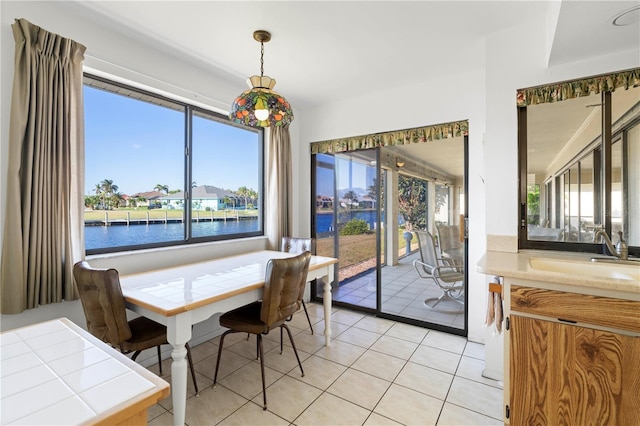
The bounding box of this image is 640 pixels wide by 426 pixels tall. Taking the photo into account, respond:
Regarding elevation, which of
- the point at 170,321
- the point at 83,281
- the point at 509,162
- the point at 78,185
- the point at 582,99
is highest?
the point at 582,99

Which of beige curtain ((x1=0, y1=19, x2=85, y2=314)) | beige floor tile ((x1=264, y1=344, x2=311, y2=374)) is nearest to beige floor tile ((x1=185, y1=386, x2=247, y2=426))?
beige floor tile ((x1=264, y1=344, x2=311, y2=374))

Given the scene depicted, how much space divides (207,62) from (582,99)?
297cm

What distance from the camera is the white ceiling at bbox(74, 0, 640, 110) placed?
1766mm

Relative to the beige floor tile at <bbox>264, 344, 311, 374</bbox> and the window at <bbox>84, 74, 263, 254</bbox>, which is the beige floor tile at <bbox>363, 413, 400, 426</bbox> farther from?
the window at <bbox>84, 74, 263, 254</bbox>

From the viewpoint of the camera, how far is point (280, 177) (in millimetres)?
3549

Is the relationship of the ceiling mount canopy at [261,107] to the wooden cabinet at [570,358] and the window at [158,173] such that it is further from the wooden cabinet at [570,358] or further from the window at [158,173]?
the wooden cabinet at [570,358]

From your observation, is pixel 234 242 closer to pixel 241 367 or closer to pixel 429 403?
pixel 241 367

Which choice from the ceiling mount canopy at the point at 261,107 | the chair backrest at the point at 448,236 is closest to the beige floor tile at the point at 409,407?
the chair backrest at the point at 448,236

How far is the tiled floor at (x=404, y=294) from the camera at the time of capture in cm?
327

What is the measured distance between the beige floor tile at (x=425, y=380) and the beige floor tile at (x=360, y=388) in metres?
0.16

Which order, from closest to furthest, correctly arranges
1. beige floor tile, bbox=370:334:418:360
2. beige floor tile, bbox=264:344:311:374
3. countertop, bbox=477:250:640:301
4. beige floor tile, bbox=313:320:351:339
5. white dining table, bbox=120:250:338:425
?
countertop, bbox=477:250:640:301 → white dining table, bbox=120:250:338:425 → beige floor tile, bbox=264:344:311:374 → beige floor tile, bbox=370:334:418:360 → beige floor tile, bbox=313:320:351:339

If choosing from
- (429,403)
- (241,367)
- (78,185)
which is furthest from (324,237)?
(78,185)

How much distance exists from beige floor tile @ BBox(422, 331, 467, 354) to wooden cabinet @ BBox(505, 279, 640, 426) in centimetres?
117

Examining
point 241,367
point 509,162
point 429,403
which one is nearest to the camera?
point 429,403
